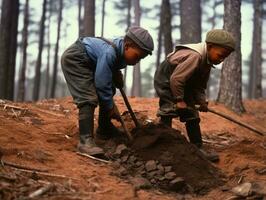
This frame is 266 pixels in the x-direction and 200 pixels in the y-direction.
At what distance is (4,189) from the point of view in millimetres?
3354

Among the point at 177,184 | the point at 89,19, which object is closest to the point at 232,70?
the point at 89,19

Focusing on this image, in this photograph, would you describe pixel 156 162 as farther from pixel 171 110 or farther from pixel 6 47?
pixel 6 47

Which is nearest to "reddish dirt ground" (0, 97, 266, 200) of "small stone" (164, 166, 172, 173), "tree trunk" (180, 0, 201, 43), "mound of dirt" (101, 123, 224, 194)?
"mound of dirt" (101, 123, 224, 194)

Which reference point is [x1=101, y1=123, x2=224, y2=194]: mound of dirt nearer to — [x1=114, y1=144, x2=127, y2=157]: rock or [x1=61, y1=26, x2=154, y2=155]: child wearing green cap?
[x1=114, y1=144, x2=127, y2=157]: rock

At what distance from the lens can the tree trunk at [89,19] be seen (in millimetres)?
14148

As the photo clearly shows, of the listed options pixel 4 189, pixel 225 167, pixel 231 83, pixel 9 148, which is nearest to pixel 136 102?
pixel 231 83

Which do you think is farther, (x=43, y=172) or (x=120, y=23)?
(x=120, y=23)

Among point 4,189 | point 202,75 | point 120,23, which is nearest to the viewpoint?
point 4,189

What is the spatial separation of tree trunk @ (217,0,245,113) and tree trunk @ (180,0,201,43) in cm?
234

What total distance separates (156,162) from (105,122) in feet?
4.06

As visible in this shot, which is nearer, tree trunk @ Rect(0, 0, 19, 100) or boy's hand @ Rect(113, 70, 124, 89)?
boy's hand @ Rect(113, 70, 124, 89)

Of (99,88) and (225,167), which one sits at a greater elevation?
(99,88)

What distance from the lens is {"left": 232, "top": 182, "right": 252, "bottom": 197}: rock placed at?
4.09 m

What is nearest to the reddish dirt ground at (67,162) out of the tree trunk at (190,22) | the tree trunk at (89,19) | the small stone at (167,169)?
the small stone at (167,169)
